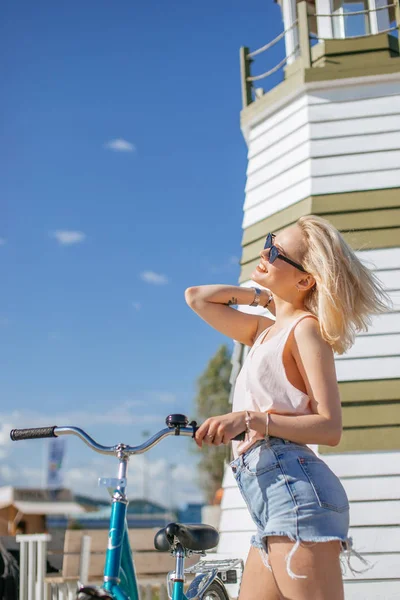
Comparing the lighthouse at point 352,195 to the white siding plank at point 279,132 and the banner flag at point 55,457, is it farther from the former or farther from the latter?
the banner flag at point 55,457

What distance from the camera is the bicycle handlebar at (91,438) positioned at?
6.56ft

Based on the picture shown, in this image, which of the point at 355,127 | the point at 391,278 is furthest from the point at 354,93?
the point at 391,278

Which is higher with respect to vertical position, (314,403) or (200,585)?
(314,403)

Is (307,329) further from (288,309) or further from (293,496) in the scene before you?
(293,496)

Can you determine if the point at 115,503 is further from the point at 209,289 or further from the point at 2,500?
the point at 2,500

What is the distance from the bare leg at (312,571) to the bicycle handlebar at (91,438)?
A: 0.40 metres

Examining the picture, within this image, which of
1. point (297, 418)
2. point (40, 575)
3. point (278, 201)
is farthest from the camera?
point (278, 201)

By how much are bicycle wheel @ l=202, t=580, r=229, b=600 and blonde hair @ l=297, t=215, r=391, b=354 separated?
1581 millimetres

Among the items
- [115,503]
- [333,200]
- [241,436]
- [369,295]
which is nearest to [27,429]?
[115,503]

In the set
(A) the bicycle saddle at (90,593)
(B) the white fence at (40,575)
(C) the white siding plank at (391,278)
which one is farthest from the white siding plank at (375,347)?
(A) the bicycle saddle at (90,593)

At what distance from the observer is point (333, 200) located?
6.03 meters

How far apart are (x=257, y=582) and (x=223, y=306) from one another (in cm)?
94

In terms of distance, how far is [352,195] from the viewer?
601 cm

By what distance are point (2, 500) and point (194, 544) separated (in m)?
11.1
